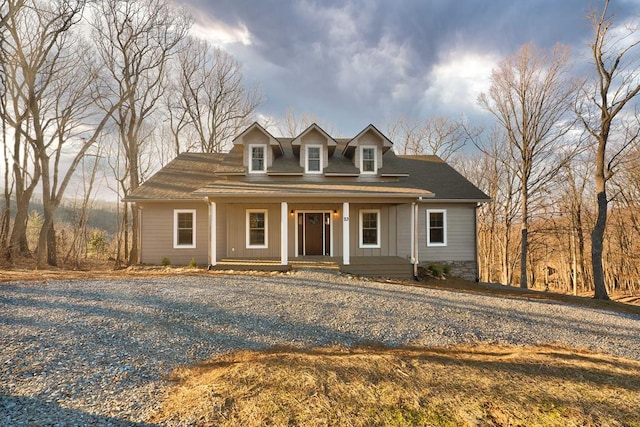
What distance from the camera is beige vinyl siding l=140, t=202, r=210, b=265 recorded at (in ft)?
40.5

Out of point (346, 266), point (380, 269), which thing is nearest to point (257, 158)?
point (346, 266)

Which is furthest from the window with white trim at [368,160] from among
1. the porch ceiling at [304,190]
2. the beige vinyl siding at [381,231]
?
the beige vinyl siding at [381,231]

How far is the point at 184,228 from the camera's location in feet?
41.4

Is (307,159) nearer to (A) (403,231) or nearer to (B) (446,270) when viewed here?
(A) (403,231)

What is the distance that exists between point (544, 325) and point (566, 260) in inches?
866

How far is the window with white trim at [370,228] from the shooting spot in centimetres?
1282

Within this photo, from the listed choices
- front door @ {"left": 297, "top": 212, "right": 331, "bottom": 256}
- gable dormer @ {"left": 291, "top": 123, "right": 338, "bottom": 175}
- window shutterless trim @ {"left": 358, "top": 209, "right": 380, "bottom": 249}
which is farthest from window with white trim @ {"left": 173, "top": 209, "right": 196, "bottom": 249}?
window shutterless trim @ {"left": 358, "top": 209, "right": 380, "bottom": 249}

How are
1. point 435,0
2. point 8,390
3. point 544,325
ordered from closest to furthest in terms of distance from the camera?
point 8,390 < point 544,325 < point 435,0

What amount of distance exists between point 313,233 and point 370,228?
262 centimetres

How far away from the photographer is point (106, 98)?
16.4 metres

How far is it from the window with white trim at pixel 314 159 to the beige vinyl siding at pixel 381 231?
2382 mm

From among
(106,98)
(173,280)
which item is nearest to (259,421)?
(173,280)

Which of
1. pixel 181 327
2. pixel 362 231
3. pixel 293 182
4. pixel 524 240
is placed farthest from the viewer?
pixel 524 240

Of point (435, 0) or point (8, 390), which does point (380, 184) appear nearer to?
point (435, 0)
